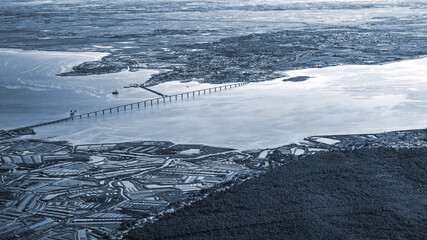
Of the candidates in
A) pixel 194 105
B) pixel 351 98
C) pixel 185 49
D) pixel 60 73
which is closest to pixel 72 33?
pixel 185 49

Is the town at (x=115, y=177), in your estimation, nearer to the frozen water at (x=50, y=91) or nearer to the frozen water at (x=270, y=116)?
the frozen water at (x=270, y=116)

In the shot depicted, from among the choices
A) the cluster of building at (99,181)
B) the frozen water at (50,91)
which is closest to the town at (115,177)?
the cluster of building at (99,181)

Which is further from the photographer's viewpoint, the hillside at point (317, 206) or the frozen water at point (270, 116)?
the frozen water at point (270, 116)

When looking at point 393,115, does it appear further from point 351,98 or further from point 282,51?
point 282,51

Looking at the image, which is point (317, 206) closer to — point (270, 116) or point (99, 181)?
point (99, 181)

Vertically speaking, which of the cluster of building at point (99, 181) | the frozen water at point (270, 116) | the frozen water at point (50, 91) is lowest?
the cluster of building at point (99, 181)

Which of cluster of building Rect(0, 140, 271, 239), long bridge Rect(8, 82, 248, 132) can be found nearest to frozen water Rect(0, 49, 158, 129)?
long bridge Rect(8, 82, 248, 132)

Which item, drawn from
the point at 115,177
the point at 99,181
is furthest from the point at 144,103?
the point at 99,181
